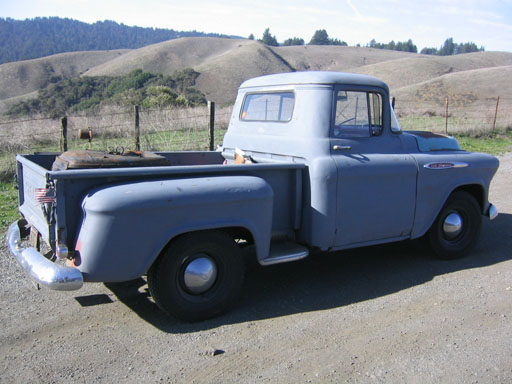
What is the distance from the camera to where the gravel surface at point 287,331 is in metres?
3.06

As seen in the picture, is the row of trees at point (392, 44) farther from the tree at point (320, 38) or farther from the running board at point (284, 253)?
the running board at point (284, 253)

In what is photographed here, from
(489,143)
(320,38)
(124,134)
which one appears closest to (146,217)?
(124,134)

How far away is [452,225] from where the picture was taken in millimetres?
5125

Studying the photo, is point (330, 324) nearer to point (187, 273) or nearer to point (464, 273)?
point (187, 273)

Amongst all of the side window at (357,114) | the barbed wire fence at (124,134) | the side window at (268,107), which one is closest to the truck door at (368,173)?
the side window at (357,114)

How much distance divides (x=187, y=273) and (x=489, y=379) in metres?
2.17

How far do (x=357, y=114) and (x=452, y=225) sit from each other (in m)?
1.67

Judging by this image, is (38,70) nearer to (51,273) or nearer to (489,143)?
(489,143)

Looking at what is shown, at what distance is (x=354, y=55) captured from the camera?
89312mm

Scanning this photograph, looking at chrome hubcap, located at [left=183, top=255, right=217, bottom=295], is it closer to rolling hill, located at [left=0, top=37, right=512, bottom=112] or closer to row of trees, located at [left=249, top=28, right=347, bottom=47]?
rolling hill, located at [left=0, top=37, right=512, bottom=112]

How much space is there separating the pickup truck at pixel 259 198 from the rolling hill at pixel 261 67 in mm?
37393

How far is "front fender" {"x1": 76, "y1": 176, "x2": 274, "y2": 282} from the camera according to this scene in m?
3.17

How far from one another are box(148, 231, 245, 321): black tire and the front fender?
140mm

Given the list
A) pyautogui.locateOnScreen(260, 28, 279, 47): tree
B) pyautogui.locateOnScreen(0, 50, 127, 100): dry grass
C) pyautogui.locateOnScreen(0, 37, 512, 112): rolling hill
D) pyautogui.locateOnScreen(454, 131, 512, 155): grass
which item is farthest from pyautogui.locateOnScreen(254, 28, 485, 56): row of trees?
pyautogui.locateOnScreen(454, 131, 512, 155): grass
